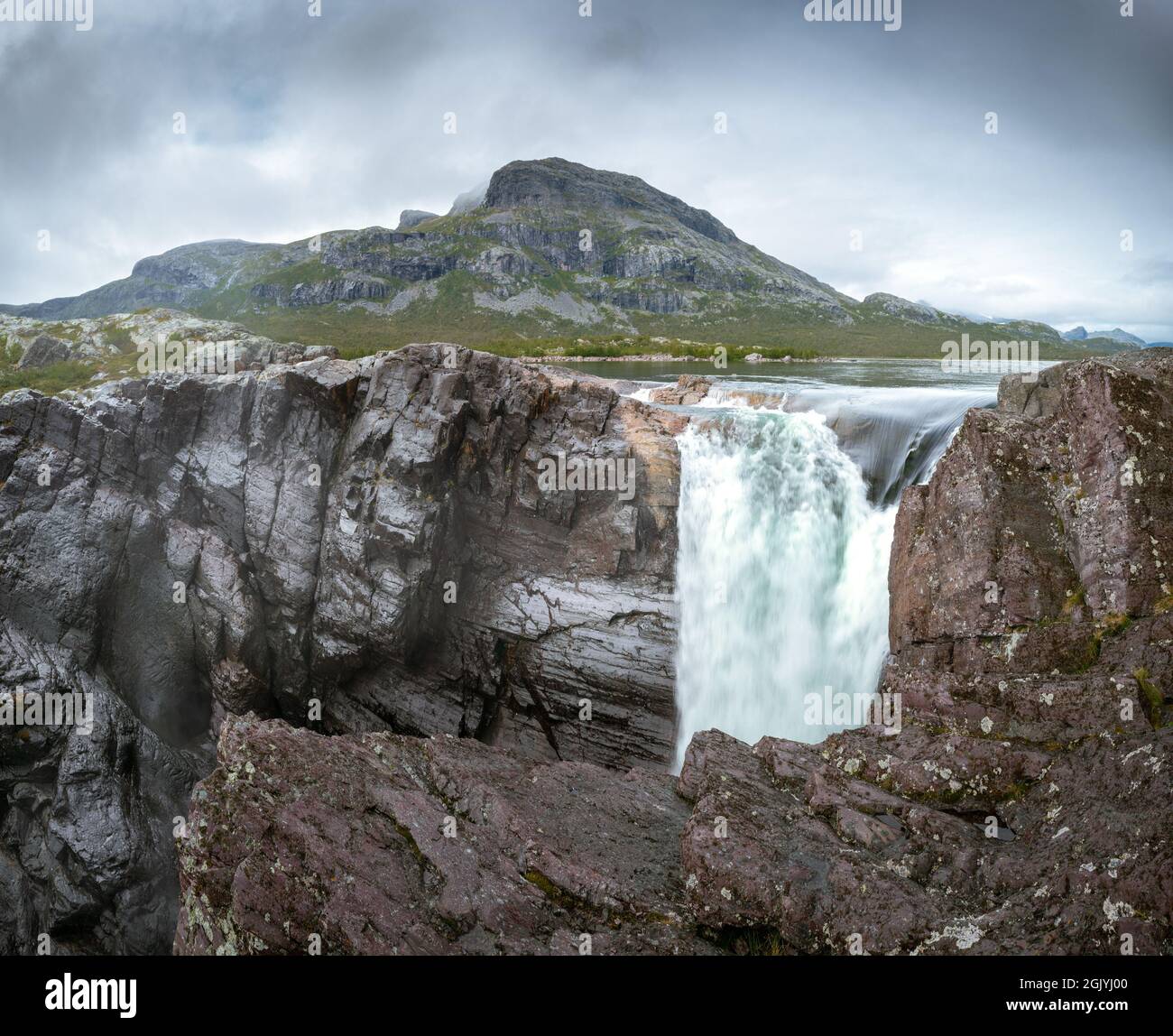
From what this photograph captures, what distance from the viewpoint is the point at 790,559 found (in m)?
21.9

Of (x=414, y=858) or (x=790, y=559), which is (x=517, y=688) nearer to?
(x=790, y=559)

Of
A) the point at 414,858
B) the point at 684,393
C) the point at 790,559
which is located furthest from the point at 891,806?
the point at 684,393

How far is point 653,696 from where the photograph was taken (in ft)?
73.8

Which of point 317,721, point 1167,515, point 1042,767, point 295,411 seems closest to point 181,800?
point 317,721

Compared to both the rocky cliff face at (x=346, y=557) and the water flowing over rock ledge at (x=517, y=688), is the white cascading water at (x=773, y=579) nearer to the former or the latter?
the rocky cliff face at (x=346, y=557)

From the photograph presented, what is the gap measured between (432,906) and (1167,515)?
16.5 meters

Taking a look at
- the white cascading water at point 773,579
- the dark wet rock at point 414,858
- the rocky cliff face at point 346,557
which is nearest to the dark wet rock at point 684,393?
the rocky cliff face at point 346,557

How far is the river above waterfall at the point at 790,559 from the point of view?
65.1 feet

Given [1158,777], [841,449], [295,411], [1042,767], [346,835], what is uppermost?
[295,411]

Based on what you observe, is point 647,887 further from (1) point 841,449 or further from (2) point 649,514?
(1) point 841,449

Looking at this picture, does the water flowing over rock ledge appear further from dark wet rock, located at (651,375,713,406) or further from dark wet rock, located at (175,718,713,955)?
dark wet rock, located at (651,375,713,406)

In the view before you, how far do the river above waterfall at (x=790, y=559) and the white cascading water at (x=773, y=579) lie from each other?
42 mm

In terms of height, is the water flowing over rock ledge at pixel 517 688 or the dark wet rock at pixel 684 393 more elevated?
the dark wet rock at pixel 684 393

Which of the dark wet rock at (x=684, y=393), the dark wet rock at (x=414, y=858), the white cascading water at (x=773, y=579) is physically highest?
the dark wet rock at (x=684, y=393)
